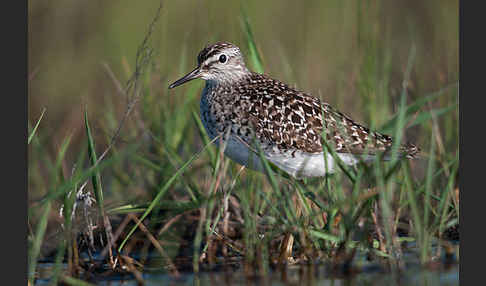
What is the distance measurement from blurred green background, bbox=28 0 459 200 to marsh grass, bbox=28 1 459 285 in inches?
7.6

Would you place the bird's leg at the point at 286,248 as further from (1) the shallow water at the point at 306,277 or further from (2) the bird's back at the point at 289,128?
(2) the bird's back at the point at 289,128

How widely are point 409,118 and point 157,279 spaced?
329cm

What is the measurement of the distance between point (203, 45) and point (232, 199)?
3574mm

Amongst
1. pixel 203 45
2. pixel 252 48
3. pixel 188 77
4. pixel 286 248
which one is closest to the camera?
pixel 286 248

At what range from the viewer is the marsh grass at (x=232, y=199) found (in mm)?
6227

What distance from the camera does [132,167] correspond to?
378 inches

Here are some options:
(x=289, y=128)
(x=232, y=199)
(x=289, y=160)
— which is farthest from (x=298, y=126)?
(x=232, y=199)

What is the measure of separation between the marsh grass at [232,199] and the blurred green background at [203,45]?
193 millimetres

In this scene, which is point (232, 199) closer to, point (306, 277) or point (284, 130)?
point (284, 130)

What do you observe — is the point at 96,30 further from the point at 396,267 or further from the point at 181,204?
the point at 396,267

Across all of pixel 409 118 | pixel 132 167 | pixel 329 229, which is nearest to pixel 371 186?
pixel 329 229

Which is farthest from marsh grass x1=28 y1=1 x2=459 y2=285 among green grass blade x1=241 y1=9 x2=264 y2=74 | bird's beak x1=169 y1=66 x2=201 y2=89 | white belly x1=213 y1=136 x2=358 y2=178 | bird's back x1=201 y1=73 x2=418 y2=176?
bird's beak x1=169 y1=66 x2=201 y2=89

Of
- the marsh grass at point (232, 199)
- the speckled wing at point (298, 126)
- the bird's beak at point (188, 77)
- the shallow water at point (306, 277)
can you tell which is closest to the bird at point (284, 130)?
the speckled wing at point (298, 126)

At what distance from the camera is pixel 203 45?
10.9 meters
